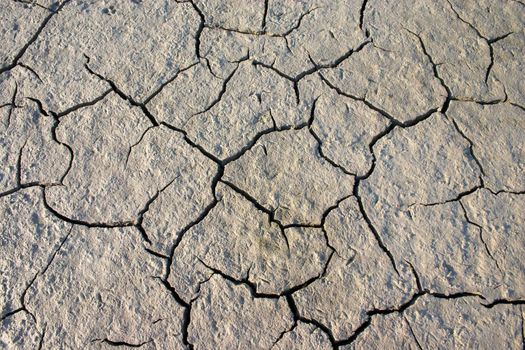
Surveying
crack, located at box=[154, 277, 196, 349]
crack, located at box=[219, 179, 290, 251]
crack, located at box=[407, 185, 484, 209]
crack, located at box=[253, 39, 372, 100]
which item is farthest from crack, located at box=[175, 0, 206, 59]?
crack, located at box=[407, 185, 484, 209]

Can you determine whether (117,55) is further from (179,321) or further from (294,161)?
(179,321)

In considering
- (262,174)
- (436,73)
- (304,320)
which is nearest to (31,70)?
(262,174)

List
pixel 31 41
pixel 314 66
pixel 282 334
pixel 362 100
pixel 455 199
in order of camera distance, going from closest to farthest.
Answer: pixel 282 334 → pixel 455 199 → pixel 362 100 → pixel 314 66 → pixel 31 41

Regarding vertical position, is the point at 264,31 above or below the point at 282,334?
above

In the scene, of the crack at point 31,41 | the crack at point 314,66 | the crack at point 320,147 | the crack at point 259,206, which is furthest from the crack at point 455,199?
the crack at point 31,41

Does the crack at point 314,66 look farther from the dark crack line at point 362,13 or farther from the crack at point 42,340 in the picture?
the crack at point 42,340

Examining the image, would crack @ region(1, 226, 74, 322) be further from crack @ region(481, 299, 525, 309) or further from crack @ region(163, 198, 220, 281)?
crack @ region(481, 299, 525, 309)

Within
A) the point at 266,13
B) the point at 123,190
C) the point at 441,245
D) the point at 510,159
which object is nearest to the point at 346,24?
the point at 266,13

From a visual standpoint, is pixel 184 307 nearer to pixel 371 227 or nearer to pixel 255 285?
pixel 255 285
